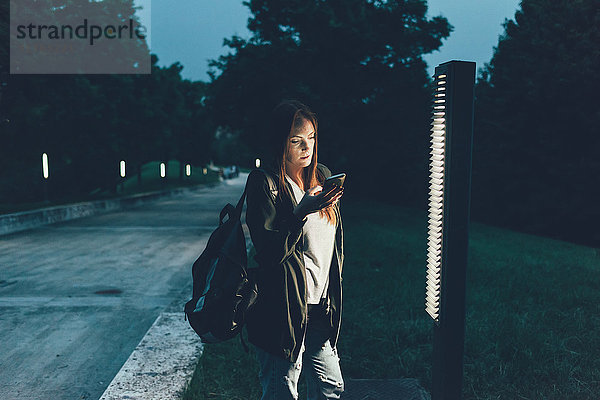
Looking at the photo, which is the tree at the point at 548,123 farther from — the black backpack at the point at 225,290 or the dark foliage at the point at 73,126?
the black backpack at the point at 225,290

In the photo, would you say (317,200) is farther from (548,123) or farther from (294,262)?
(548,123)

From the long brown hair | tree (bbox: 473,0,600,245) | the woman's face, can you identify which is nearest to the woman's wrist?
the long brown hair

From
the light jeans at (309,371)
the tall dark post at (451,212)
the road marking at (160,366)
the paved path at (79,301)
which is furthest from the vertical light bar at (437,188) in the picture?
the paved path at (79,301)

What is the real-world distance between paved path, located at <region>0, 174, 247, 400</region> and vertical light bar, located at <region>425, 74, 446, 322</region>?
2703mm

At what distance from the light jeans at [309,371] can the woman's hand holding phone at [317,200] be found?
0.60 metres

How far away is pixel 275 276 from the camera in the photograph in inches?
Result: 81.0

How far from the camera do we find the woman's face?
7.18ft

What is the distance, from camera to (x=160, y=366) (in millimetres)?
3516

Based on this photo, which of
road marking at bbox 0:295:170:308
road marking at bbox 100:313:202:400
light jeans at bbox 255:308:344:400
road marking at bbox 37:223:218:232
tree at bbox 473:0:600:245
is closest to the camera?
light jeans at bbox 255:308:344:400

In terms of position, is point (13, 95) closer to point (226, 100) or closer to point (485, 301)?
point (226, 100)

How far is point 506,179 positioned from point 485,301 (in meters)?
20.7

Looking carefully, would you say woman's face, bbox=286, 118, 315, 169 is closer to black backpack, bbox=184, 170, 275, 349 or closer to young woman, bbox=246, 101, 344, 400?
young woman, bbox=246, 101, 344, 400

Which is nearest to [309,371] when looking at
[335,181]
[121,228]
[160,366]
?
[335,181]

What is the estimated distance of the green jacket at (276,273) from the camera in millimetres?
2027
